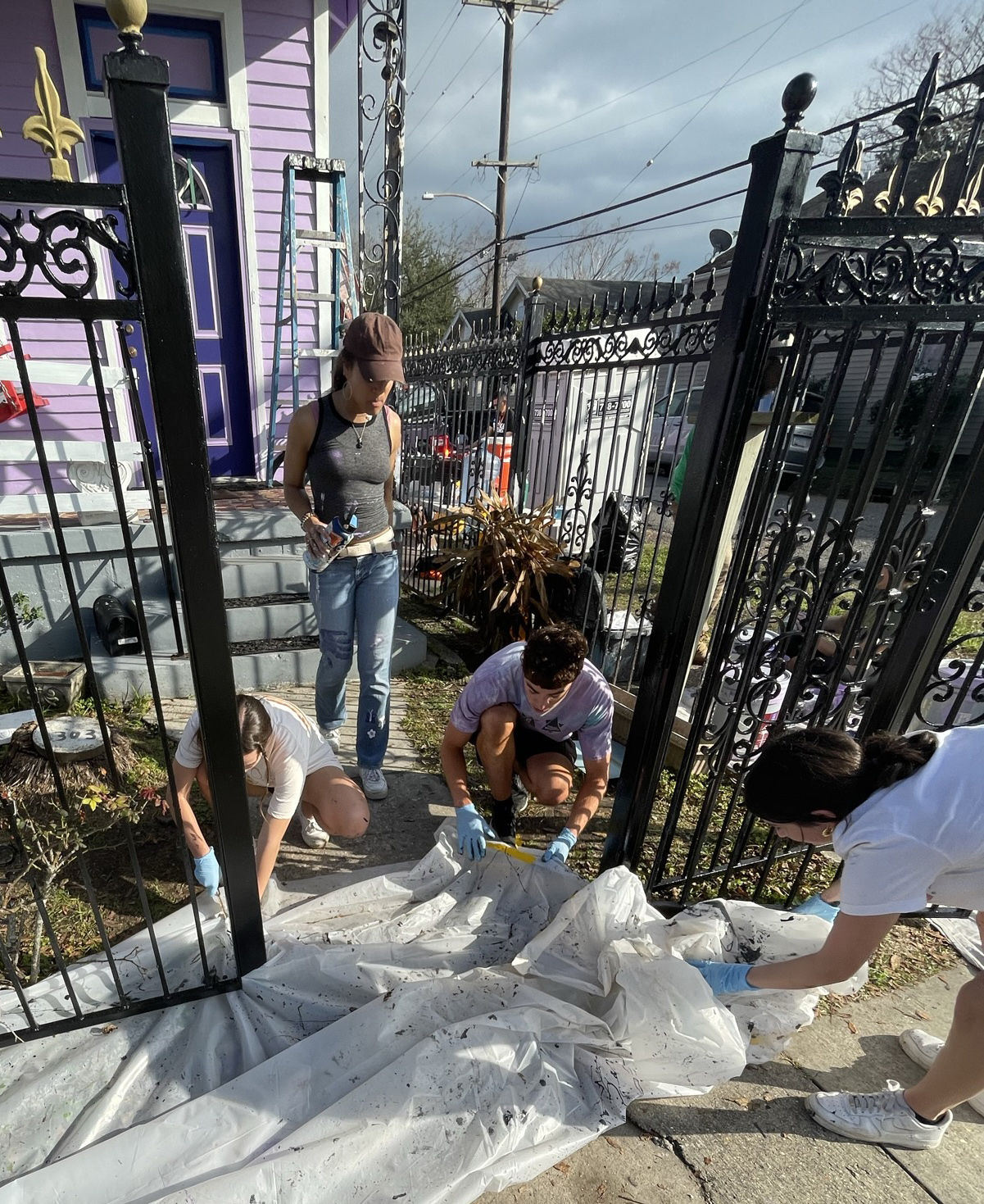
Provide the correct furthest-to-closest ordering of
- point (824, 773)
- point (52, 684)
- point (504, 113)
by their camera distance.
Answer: point (504, 113), point (52, 684), point (824, 773)

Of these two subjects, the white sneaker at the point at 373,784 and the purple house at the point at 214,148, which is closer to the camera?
the white sneaker at the point at 373,784

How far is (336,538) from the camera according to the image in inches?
99.0

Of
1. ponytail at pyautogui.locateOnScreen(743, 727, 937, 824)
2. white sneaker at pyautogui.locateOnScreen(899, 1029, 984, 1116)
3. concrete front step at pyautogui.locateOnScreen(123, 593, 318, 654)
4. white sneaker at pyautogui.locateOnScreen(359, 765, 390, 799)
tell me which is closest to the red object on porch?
concrete front step at pyautogui.locateOnScreen(123, 593, 318, 654)

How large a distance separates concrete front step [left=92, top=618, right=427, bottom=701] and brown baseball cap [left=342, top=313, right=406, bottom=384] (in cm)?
174

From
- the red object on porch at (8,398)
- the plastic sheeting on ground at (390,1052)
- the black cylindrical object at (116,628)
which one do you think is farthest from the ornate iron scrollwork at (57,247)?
the red object on porch at (8,398)

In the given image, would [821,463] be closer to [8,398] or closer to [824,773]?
[824,773]

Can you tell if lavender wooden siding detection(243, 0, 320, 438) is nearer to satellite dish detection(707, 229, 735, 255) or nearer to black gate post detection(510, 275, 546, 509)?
black gate post detection(510, 275, 546, 509)

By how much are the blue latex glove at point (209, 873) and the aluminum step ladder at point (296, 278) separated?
10.8ft

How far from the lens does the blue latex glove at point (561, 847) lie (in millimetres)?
Result: 2225

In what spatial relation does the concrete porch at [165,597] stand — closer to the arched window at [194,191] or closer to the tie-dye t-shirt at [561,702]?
the tie-dye t-shirt at [561,702]

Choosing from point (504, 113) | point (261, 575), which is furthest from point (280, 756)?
point (504, 113)

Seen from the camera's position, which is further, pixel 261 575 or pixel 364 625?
pixel 261 575

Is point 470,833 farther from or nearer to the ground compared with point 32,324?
nearer to the ground

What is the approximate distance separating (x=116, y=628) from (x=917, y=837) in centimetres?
360
